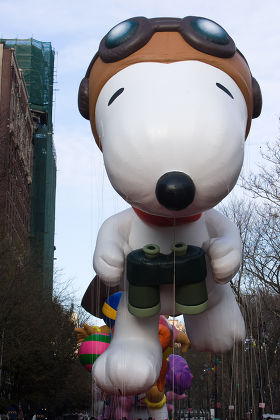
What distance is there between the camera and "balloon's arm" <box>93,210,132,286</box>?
5.43m

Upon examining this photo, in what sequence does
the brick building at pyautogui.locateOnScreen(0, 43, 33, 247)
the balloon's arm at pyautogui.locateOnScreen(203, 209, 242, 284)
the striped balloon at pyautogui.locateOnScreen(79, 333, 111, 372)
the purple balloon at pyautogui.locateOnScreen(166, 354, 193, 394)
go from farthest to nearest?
the brick building at pyautogui.locateOnScreen(0, 43, 33, 247), the purple balloon at pyautogui.locateOnScreen(166, 354, 193, 394), the striped balloon at pyautogui.locateOnScreen(79, 333, 111, 372), the balloon's arm at pyautogui.locateOnScreen(203, 209, 242, 284)

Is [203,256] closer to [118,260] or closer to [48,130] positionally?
[118,260]

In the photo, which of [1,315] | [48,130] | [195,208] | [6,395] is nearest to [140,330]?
[195,208]

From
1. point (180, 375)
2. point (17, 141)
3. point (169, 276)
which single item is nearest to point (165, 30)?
point (169, 276)

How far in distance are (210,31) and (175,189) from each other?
1617mm

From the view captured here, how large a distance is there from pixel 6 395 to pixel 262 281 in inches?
379

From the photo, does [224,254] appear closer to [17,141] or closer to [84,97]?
[84,97]

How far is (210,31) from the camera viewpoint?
5.49m

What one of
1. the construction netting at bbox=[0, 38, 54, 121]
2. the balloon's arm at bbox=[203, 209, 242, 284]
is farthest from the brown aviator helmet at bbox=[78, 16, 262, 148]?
the construction netting at bbox=[0, 38, 54, 121]

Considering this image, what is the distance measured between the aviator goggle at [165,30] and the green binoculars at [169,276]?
1.69 meters

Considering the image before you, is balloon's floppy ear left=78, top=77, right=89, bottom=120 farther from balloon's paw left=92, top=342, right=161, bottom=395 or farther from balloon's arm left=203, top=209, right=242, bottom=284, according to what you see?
balloon's paw left=92, top=342, right=161, bottom=395

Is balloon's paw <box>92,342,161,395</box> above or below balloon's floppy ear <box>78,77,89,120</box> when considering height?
below

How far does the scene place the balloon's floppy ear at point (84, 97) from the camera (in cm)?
602

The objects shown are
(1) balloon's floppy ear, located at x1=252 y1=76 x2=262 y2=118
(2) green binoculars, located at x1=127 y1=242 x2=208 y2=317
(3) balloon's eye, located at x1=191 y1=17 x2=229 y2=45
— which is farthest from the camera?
(1) balloon's floppy ear, located at x1=252 y1=76 x2=262 y2=118
